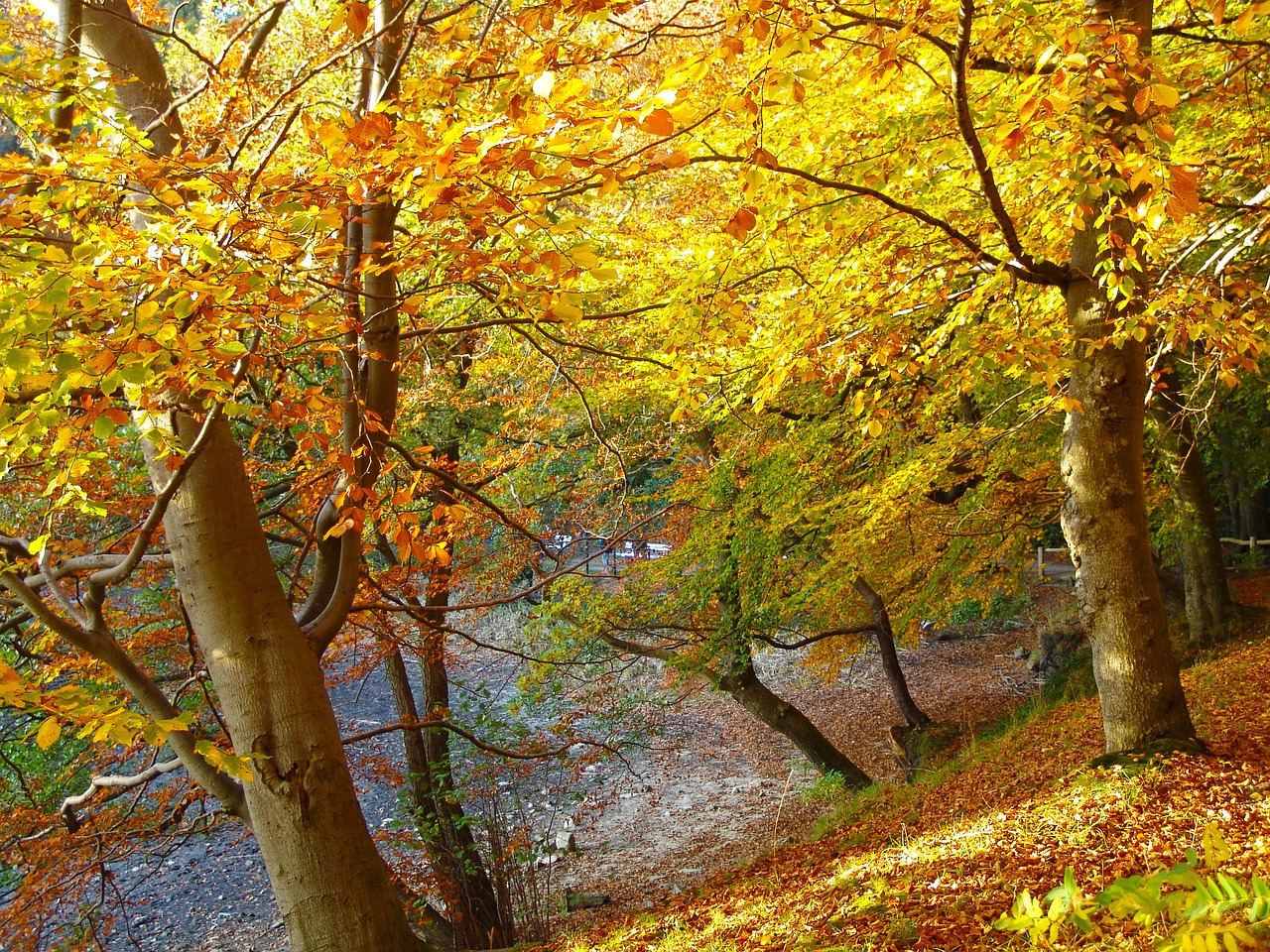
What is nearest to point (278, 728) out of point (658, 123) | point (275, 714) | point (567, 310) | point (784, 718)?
point (275, 714)

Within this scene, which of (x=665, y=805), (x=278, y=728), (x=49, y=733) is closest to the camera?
(x=49, y=733)

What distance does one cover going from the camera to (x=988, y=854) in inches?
158

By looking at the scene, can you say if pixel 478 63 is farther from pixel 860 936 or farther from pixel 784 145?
pixel 860 936

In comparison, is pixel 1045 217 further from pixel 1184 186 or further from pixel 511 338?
pixel 511 338

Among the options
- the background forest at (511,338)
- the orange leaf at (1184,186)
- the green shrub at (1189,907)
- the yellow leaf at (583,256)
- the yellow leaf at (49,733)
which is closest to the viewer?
the green shrub at (1189,907)

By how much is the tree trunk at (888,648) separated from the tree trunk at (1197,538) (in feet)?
11.8

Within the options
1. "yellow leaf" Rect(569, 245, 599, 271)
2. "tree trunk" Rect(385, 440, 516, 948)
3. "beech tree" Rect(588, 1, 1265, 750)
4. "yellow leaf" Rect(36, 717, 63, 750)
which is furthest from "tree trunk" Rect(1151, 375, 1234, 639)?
"yellow leaf" Rect(36, 717, 63, 750)

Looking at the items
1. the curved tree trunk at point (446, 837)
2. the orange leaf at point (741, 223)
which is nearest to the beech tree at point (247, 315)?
the orange leaf at point (741, 223)

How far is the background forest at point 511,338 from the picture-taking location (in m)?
2.69

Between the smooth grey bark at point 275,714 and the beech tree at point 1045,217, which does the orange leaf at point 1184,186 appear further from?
the smooth grey bark at point 275,714

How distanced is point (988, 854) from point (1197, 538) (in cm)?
784

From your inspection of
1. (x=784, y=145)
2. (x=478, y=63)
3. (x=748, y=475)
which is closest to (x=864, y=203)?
(x=784, y=145)

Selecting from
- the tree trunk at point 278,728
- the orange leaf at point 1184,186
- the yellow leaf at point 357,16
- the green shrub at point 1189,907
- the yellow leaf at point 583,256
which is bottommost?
the green shrub at point 1189,907

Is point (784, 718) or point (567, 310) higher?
point (567, 310)
